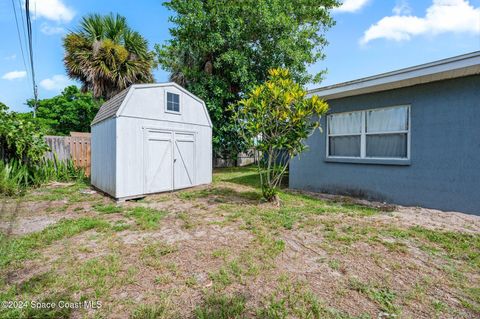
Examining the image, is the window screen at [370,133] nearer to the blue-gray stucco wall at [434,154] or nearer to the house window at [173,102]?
the blue-gray stucco wall at [434,154]

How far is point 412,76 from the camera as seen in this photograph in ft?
17.0

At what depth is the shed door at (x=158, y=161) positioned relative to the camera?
6770mm

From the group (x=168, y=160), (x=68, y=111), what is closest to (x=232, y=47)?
(x=168, y=160)

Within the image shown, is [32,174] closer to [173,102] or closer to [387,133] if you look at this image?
[173,102]

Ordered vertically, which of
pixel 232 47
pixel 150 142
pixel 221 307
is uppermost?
pixel 232 47

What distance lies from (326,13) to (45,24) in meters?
13.9

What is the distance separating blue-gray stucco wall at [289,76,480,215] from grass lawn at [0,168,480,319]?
1.77ft

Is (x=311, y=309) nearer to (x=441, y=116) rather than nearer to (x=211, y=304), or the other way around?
(x=211, y=304)

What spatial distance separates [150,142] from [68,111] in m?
10.1

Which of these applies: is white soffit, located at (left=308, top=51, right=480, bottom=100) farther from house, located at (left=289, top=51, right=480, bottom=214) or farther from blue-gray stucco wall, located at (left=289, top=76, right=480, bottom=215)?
blue-gray stucco wall, located at (left=289, top=76, right=480, bottom=215)

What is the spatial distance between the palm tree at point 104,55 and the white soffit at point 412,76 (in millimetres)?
9976

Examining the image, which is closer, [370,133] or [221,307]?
[221,307]

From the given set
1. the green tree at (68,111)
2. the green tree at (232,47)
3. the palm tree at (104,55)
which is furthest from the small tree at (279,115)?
the green tree at (68,111)

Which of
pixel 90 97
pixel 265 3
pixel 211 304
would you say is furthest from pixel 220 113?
pixel 211 304
